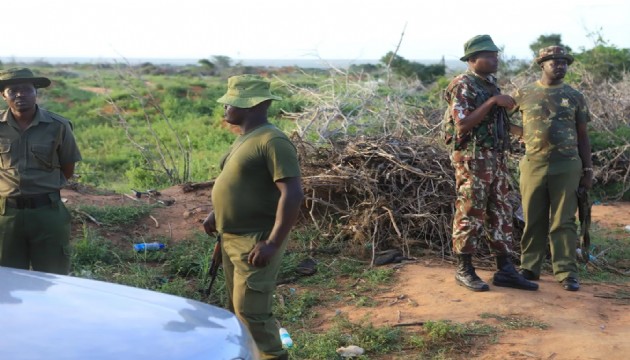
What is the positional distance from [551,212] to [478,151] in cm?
101

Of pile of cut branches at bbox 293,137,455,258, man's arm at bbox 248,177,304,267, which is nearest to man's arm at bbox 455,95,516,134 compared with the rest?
pile of cut branches at bbox 293,137,455,258

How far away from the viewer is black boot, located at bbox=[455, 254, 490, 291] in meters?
5.43

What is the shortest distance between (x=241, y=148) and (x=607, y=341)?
2.73 m

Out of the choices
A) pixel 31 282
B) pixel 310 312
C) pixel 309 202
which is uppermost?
pixel 31 282

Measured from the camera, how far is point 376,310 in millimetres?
5312

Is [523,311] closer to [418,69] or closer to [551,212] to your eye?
[551,212]

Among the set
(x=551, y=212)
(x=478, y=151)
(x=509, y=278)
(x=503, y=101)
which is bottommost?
(x=509, y=278)

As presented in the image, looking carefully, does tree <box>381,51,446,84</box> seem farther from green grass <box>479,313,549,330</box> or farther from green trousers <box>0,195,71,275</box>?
green trousers <box>0,195,71,275</box>

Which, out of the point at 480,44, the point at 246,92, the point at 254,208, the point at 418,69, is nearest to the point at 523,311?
the point at 480,44

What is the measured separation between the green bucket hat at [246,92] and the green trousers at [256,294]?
2.20ft

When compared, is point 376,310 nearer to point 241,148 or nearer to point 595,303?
point 595,303

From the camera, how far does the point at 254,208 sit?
12.0ft

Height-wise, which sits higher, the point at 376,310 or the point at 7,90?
the point at 7,90

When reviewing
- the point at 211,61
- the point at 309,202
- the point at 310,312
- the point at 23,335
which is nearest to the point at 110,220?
the point at 309,202
